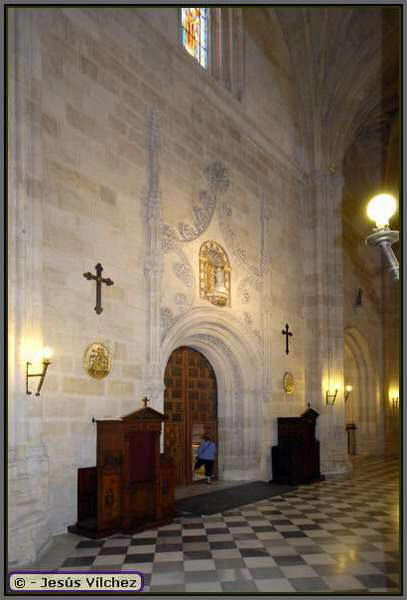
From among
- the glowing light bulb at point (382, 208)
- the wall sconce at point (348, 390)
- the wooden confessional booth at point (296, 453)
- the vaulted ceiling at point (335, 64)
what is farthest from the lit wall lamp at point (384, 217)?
the wall sconce at point (348, 390)

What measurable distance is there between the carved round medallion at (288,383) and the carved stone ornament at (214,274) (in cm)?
327

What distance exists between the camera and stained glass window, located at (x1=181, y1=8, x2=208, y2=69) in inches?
492

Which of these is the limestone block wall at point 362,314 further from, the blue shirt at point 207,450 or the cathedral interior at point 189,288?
A: the blue shirt at point 207,450

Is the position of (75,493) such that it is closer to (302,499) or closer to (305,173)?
(302,499)

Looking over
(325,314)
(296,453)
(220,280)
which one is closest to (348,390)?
(325,314)

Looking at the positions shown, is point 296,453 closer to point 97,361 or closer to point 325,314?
point 325,314

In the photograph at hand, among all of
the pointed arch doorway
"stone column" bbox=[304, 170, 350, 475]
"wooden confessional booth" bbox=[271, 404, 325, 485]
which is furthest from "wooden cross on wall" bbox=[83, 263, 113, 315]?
"stone column" bbox=[304, 170, 350, 475]

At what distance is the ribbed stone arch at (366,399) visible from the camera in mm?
20422

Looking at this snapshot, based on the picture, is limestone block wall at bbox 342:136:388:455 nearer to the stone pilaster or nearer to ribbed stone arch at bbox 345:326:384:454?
ribbed stone arch at bbox 345:326:384:454

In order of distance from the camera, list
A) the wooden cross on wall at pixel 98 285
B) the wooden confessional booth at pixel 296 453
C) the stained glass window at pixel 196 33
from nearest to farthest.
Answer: the wooden cross on wall at pixel 98 285 → the stained glass window at pixel 196 33 → the wooden confessional booth at pixel 296 453

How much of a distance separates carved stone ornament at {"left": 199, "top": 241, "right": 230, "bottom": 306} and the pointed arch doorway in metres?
1.39

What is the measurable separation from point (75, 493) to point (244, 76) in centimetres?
1090

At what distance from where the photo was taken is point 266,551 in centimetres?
721

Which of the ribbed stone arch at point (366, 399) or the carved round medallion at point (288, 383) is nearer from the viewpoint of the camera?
the carved round medallion at point (288, 383)
